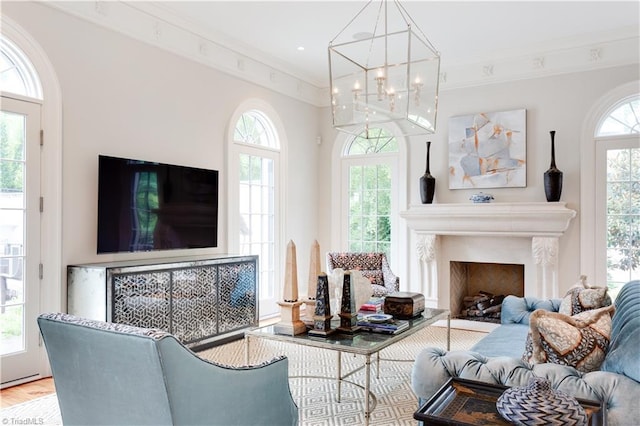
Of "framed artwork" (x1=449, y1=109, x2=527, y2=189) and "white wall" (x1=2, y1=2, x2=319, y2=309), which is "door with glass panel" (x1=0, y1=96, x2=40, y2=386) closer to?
"white wall" (x1=2, y1=2, x2=319, y2=309)

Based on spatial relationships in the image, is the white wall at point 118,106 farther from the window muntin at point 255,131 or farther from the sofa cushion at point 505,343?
the sofa cushion at point 505,343

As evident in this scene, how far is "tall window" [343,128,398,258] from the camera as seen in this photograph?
20.6 ft

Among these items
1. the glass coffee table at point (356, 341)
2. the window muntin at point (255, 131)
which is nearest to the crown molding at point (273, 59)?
the window muntin at point (255, 131)

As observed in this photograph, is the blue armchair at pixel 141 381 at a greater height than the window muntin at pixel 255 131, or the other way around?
the window muntin at pixel 255 131

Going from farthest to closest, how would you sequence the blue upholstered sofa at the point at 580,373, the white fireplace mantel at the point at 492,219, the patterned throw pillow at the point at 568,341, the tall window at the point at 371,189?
the tall window at the point at 371,189 → the white fireplace mantel at the point at 492,219 → the patterned throw pillow at the point at 568,341 → the blue upholstered sofa at the point at 580,373

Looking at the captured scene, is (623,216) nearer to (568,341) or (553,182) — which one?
(553,182)

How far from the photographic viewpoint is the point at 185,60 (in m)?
4.75

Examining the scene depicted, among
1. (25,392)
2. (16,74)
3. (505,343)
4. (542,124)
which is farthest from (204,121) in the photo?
(542,124)

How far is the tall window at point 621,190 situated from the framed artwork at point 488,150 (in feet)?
2.57

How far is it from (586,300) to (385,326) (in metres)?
1.21

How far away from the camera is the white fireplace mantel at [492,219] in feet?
16.6

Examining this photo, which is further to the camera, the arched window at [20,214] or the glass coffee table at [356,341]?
the arched window at [20,214]

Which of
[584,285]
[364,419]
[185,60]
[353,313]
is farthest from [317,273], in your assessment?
[185,60]

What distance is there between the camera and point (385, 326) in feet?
10.1
